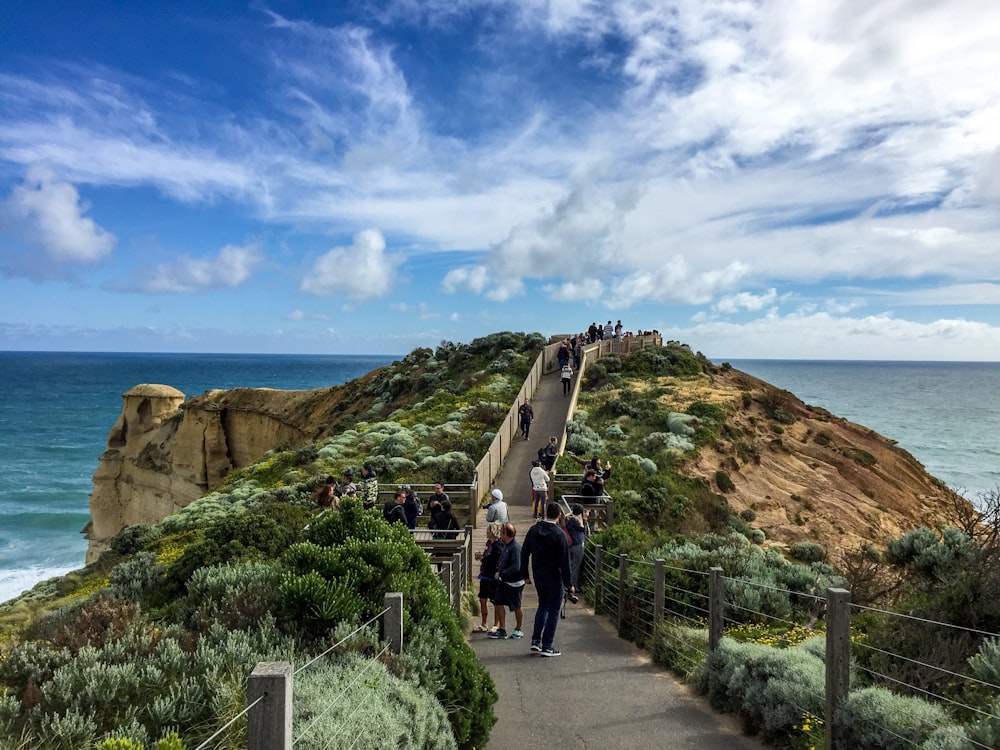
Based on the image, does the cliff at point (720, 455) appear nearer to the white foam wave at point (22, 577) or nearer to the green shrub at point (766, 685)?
the white foam wave at point (22, 577)

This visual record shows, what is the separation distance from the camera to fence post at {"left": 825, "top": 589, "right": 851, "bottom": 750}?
16.9ft

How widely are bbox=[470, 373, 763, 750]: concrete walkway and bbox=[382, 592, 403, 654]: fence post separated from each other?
152 cm

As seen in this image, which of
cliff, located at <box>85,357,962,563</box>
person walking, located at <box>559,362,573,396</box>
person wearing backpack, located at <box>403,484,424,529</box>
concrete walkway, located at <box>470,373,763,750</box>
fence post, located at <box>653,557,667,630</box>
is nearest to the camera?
concrete walkway, located at <box>470,373,763,750</box>

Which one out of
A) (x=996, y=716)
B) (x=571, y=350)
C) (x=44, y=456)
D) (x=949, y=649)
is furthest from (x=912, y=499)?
(x=44, y=456)

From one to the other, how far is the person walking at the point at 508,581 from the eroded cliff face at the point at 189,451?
111ft

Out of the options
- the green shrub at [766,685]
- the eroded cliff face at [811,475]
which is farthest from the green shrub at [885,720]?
the eroded cliff face at [811,475]

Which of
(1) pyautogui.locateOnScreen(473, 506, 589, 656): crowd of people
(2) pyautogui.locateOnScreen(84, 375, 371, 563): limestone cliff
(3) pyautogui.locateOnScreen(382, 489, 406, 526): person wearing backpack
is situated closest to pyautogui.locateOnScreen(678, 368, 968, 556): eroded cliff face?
(3) pyautogui.locateOnScreen(382, 489, 406, 526): person wearing backpack

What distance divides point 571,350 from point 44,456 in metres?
63.0

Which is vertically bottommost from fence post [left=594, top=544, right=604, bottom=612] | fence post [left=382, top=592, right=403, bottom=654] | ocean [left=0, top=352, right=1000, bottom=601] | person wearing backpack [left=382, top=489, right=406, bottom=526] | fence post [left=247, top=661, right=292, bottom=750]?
ocean [left=0, top=352, right=1000, bottom=601]

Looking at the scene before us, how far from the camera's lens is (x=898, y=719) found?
4.82 m

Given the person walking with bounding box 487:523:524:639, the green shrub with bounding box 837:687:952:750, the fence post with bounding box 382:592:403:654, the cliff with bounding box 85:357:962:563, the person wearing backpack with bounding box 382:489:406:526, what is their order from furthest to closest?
the cliff with bounding box 85:357:962:563
the person wearing backpack with bounding box 382:489:406:526
the person walking with bounding box 487:523:524:639
the fence post with bounding box 382:592:403:654
the green shrub with bounding box 837:687:952:750

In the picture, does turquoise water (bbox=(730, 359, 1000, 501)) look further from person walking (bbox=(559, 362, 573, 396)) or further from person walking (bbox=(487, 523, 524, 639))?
person walking (bbox=(487, 523, 524, 639))

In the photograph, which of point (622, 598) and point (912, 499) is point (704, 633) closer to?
point (622, 598)

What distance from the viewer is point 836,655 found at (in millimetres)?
5238
